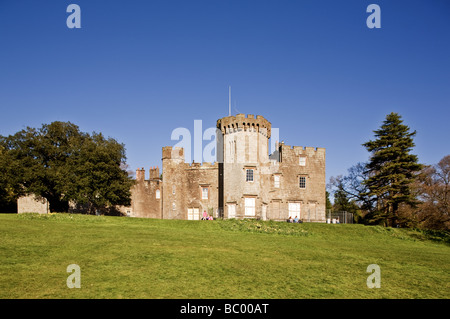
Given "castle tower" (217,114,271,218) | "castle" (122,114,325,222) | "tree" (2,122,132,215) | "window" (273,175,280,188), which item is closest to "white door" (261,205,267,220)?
"castle" (122,114,325,222)

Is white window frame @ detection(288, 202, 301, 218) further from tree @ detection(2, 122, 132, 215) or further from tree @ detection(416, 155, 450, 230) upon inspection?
tree @ detection(2, 122, 132, 215)

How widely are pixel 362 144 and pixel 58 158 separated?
37.8 meters

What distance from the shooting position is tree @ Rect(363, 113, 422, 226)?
39.6 meters

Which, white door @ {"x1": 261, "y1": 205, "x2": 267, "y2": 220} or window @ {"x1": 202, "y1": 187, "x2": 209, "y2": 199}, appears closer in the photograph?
white door @ {"x1": 261, "y1": 205, "x2": 267, "y2": 220}

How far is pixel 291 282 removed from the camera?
12484 mm

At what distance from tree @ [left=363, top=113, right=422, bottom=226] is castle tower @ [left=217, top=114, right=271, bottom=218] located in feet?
45.6

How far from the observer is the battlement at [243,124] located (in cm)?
4016

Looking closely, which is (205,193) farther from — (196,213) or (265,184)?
(265,184)

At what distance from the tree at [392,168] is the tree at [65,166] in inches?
1192

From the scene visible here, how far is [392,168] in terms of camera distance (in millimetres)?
40375

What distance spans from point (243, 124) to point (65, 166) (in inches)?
830
